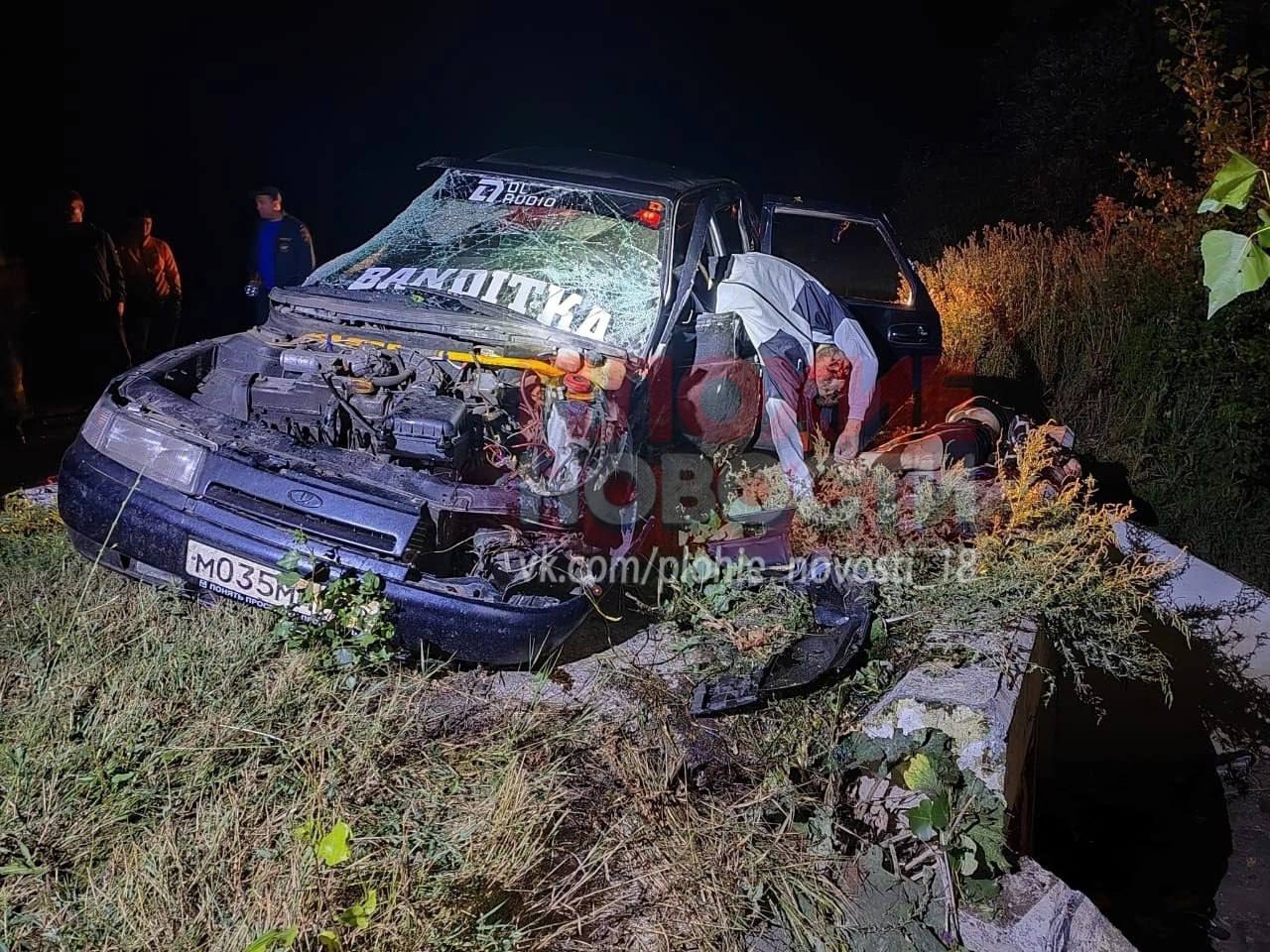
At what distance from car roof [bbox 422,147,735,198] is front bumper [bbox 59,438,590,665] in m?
2.45

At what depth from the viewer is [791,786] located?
2992mm

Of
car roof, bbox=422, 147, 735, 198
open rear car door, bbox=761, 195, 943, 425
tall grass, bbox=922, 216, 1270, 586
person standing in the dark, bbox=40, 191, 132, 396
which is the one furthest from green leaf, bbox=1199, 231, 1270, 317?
person standing in the dark, bbox=40, 191, 132, 396

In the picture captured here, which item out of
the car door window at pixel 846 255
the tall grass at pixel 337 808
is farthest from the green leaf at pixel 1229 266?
the car door window at pixel 846 255

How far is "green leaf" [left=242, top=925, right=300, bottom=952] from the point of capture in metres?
1.94

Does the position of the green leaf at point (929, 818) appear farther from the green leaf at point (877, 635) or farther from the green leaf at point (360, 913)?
the green leaf at point (360, 913)

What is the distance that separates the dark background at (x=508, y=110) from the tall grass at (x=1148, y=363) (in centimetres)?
582

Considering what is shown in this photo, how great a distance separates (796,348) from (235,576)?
2927 millimetres

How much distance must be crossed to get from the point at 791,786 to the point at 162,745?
189cm

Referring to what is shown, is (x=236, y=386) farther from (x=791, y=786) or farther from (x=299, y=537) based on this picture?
(x=791, y=786)

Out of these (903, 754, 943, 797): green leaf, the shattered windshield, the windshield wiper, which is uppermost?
the shattered windshield

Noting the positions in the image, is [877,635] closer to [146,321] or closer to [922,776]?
[922,776]

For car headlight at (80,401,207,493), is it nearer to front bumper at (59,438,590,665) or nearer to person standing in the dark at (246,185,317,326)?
front bumper at (59,438,590,665)

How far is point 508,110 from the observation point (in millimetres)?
16172

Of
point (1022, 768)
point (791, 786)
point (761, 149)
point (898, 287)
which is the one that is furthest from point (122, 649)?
point (761, 149)
